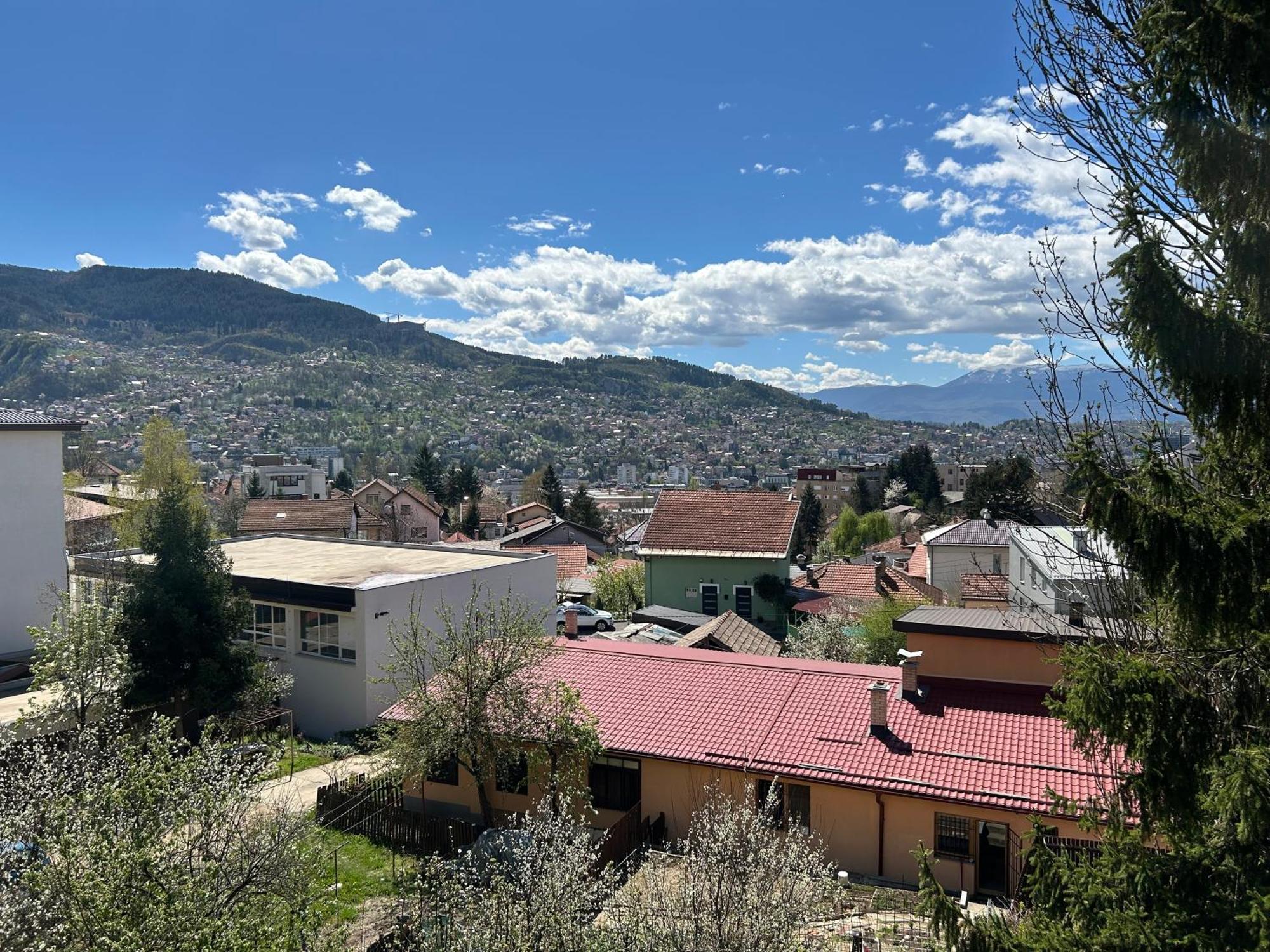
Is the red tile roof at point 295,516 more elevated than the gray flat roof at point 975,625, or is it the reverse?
the gray flat roof at point 975,625

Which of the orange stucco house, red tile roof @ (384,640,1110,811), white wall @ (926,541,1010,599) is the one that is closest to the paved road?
the orange stucco house

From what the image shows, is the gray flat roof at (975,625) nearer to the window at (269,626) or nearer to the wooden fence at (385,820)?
the wooden fence at (385,820)

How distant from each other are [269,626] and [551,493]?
69627mm

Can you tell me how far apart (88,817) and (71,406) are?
9112 inches

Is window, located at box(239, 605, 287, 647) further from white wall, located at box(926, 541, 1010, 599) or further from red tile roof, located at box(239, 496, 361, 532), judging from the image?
red tile roof, located at box(239, 496, 361, 532)

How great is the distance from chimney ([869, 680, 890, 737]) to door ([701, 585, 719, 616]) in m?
21.9

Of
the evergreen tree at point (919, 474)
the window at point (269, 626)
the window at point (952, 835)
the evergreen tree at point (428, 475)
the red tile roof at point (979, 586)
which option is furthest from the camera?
the evergreen tree at point (919, 474)

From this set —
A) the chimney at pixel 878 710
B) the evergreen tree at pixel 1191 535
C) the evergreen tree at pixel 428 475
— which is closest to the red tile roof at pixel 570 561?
the chimney at pixel 878 710

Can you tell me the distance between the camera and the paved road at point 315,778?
1705cm

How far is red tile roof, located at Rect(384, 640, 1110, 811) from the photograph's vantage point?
13938 millimetres

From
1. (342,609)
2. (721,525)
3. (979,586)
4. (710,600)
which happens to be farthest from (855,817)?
(721,525)

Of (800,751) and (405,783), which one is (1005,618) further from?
(405,783)

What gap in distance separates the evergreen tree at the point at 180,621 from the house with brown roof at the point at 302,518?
35.4 m

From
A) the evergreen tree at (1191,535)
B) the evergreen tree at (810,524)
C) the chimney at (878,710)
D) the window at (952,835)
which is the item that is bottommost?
the evergreen tree at (810,524)
